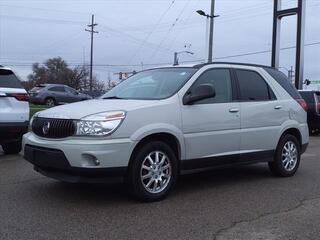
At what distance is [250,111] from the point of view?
24.4 feet

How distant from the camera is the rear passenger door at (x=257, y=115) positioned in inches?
291

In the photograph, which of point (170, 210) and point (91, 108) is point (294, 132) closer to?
point (170, 210)

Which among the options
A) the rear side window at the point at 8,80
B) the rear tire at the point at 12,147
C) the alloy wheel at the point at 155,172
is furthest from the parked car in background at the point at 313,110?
the alloy wheel at the point at 155,172

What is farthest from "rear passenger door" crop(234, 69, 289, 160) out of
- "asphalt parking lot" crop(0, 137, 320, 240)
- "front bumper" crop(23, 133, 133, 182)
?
"front bumper" crop(23, 133, 133, 182)

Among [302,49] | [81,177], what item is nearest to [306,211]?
[81,177]

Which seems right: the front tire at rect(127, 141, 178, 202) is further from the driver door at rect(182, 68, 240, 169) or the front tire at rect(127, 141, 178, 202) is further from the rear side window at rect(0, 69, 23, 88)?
the rear side window at rect(0, 69, 23, 88)

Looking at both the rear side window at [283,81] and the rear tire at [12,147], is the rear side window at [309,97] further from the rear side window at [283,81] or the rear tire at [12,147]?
the rear tire at [12,147]

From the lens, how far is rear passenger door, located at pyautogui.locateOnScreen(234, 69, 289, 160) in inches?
291

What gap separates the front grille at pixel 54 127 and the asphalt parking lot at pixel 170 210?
2.73 feet

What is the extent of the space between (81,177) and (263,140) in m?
3.12

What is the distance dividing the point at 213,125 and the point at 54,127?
84.4 inches

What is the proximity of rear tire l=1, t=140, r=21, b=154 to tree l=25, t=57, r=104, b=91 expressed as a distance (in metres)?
83.1

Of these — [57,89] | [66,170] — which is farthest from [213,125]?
[57,89]

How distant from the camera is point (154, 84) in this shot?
23.0ft
